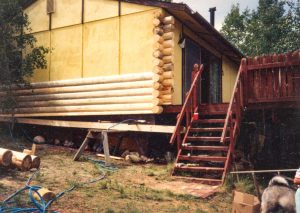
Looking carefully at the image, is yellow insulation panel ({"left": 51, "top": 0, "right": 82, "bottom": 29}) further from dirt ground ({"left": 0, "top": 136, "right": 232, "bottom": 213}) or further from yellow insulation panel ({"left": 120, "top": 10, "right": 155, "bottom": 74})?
dirt ground ({"left": 0, "top": 136, "right": 232, "bottom": 213})

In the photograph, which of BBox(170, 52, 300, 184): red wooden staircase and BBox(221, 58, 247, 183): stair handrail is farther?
BBox(170, 52, 300, 184): red wooden staircase

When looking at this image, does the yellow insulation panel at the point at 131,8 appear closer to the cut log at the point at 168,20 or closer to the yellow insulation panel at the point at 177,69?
the cut log at the point at 168,20

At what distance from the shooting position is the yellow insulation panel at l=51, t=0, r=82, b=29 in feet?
42.8

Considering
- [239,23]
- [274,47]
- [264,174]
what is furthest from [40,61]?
[239,23]

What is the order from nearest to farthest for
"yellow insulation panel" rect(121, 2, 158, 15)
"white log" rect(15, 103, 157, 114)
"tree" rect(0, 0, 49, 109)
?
"white log" rect(15, 103, 157, 114) < "yellow insulation panel" rect(121, 2, 158, 15) < "tree" rect(0, 0, 49, 109)

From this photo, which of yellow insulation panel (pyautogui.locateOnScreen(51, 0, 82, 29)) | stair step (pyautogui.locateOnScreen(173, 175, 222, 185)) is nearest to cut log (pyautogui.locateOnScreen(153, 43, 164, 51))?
yellow insulation panel (pyautogui.locateOnScreen(51, 0, 82, 29))

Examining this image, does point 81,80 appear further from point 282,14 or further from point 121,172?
point 282,14

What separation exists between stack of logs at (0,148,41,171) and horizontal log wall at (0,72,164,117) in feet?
12.2

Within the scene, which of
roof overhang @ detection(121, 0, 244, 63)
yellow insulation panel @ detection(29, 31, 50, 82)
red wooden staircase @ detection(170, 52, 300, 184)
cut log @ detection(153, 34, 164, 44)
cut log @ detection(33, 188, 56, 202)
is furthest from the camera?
yellow insulation panel @ detection(29, 31, 50, 82)

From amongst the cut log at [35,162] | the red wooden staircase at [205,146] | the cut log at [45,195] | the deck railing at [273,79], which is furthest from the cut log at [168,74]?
the cut log at [45,195]

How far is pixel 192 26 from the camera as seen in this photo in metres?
12.2

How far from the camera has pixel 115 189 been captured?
761 centimetres

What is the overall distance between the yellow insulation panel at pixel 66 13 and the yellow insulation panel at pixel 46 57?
50cm

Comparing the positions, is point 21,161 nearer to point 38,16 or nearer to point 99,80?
point 99,80
